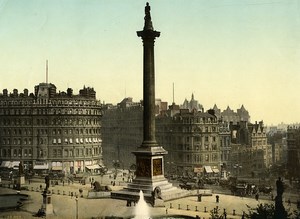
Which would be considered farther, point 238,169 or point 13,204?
point 238,169

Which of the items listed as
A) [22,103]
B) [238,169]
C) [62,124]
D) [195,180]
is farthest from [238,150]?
[22,103]

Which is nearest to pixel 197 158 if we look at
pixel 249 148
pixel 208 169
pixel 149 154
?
pixel 208 169

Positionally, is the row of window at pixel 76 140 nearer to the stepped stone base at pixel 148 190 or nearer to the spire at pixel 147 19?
the stepped stone base at pixel 148 190

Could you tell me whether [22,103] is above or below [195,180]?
above

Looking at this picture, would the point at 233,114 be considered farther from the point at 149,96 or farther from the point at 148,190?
the point at 148,190

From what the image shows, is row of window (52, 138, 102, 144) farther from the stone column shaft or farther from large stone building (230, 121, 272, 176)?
the stone column shaft

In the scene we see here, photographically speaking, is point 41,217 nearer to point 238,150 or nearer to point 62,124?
point 62,124

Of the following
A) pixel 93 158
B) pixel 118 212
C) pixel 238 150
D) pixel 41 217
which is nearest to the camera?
pixel 118 212
